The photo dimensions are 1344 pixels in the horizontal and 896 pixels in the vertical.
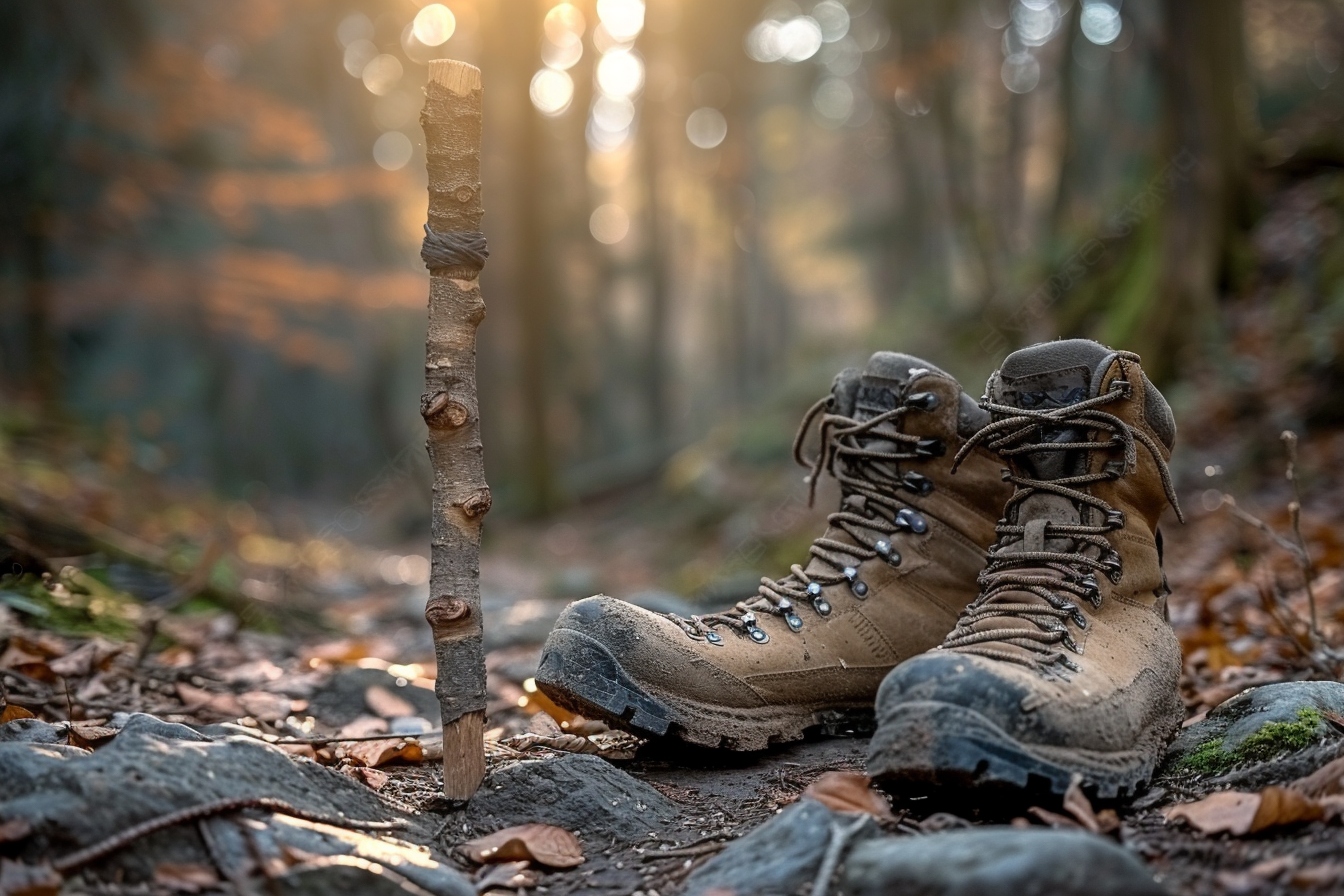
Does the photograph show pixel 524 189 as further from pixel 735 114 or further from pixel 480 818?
pixel 480 818

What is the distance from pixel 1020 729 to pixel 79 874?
1421 mm

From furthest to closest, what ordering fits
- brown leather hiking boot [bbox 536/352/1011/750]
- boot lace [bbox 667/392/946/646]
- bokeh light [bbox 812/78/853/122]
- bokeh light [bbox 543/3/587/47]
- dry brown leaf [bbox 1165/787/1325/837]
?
bokeh light [bbox 812/78/853/122], bokeh light [bbox 543/3/587/47], boot lace [bbox 667/392/946/646], brown leather hiking boot [bbox 536/352/1011/750], dry brown leaf [bbox 1165/787/1325/837]

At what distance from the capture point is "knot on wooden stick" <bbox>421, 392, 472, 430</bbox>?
193 cm

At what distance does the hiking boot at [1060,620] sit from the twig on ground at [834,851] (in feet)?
0.54

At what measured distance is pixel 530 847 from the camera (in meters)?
1.78

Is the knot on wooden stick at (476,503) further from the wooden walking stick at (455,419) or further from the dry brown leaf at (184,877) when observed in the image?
the dry brown leaf at (184,877)

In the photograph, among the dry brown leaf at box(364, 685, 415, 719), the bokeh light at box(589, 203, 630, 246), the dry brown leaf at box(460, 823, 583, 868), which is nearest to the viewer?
the dry brown leaf at box(460, 823, 583, 868)

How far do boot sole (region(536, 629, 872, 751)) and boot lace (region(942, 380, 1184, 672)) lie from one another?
0.56m

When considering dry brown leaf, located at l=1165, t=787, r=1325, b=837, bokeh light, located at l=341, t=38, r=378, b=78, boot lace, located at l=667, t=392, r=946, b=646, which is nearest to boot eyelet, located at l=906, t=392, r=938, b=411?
boot lace, located at l=667, t=392, r=946, b=646

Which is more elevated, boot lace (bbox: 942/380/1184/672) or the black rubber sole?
boot lace (bbox: 942/380/1184/672)

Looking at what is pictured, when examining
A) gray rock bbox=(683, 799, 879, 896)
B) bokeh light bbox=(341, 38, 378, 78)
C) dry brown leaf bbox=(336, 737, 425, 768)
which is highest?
bokeh light bbox=(341, 38, 378, 78)

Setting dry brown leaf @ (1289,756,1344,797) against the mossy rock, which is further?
the mossy rock

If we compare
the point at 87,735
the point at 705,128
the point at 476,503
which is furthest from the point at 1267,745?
the point at 705,128

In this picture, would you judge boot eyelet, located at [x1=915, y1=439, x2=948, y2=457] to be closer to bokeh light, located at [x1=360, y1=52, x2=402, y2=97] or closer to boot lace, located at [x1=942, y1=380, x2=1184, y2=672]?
boot lace, located at [x1=942, y1=380, x2=1184, y2=672]
